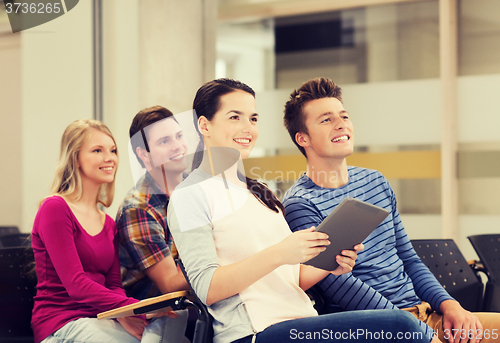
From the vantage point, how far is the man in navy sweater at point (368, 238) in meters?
1.71

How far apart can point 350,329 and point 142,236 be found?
0.96m

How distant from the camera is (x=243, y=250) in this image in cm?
138

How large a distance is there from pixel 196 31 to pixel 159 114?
2365 mm

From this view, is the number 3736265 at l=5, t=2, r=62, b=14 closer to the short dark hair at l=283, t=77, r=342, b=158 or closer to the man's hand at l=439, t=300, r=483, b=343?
the short dark hair at l=283, t=77, r=342, b=158

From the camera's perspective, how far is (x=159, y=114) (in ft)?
7.22

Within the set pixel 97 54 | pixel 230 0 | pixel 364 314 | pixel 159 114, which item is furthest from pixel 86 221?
pixel 230 0

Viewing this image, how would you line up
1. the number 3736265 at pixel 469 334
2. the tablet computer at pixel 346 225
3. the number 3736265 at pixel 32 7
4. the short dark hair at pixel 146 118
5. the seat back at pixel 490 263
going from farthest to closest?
the number 3736265 at pixel 32 7 → the seat back at pixel 490 263 → the short dark hair at pixel 146 118 → the number 3736265 at pixel 469 334 → the tablet computer at pixel 346 225

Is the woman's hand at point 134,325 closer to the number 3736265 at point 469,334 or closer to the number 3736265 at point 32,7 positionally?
the number 3736265 at point 469,334

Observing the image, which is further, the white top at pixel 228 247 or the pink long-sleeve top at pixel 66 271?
the pink long-sleeve top at pixel 66 271

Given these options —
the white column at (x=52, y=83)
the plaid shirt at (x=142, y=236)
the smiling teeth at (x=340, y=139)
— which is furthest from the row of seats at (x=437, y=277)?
the white column at (x=52, y=83)

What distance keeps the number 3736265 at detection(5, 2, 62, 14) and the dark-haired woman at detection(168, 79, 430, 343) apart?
112 inches

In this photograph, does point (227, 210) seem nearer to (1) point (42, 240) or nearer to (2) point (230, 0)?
(1) point (42, 240)

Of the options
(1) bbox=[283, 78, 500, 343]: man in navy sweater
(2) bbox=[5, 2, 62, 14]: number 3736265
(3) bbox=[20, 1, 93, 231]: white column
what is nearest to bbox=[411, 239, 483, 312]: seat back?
(1) bbox=[283, 78, 500, 343]: man in navy sweater

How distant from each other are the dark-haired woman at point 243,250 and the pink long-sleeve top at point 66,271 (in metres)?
0.50
